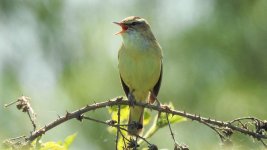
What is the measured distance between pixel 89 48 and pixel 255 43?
8.89 feet

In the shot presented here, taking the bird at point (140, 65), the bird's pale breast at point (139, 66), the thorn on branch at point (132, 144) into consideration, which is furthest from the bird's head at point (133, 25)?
the thorn on branch at point (132, 144)

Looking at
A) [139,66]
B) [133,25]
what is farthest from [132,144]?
[133,25]

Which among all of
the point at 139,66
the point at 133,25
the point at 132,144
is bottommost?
the point at 132,144

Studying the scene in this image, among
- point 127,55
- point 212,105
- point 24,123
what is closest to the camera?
point 127,55

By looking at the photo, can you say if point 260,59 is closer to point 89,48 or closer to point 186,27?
point 186,27

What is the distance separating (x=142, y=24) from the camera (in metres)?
6.51

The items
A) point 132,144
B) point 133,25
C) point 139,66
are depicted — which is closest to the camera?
point 132,144

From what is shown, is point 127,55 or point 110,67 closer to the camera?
point 127,55

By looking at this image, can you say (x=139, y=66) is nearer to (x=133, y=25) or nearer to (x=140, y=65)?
(x=140, y=65)

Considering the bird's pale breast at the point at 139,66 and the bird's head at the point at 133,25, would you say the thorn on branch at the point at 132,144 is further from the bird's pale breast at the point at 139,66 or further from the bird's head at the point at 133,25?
the bird's head at the point at 133,25

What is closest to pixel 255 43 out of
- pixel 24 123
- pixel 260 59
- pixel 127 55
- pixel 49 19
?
pixel 260 59

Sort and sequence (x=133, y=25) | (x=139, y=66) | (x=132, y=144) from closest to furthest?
(x=132, y=144)
(x=139, y=66)
(x=133, y=25)

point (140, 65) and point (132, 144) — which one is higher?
point (140, 65)

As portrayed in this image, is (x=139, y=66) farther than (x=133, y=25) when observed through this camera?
No
